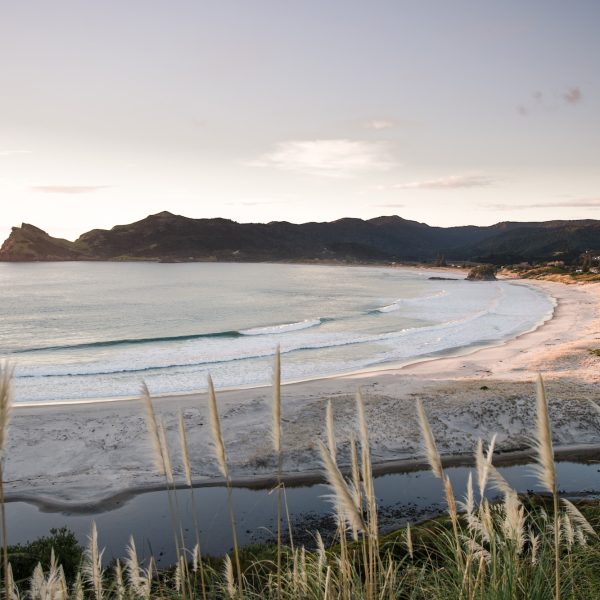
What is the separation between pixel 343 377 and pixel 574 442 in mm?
12847

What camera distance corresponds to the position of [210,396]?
9.31 ft

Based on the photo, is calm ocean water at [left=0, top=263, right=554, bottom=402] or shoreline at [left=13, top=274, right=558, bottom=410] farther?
calm ocean water at [left=0, top=263, right=554, bottom=402]

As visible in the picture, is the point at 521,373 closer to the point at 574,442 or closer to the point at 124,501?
the point at 574,442

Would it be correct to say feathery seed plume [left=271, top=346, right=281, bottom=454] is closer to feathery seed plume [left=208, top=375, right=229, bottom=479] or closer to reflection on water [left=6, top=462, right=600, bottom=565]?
feathery seed plume [left=208, top=375, right=229, bottom=479]

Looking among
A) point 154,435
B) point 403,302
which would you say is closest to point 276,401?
point 154,435

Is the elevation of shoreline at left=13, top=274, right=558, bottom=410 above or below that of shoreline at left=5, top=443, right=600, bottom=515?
above

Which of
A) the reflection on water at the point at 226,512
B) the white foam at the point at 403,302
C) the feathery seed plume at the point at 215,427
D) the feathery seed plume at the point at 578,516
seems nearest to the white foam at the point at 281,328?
the white foam at the point at 403,302

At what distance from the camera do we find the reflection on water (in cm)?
1312

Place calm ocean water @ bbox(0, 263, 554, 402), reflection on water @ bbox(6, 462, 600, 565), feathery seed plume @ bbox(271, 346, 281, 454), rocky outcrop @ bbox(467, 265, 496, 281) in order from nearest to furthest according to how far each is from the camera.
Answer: feathery seed plume @ bbox(271, 346, 281, 454), reflection on water @ bbox(6, 462, 600, 565), calm ocean water @ bbox(0, 263, 554, 402), rocky outcrop @ bbox(467, 265, 496, 281)

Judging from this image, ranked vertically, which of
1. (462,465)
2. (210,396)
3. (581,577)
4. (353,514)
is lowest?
(462,465)

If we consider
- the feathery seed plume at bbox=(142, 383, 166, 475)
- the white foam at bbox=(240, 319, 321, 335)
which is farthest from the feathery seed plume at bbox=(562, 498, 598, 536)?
the white foam at bbox=(240, 319, 321, 335)

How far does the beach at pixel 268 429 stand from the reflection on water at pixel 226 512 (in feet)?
2.60

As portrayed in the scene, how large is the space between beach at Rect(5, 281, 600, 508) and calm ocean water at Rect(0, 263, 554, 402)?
4145 mm

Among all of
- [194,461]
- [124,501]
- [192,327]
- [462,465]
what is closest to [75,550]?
[124,501]
